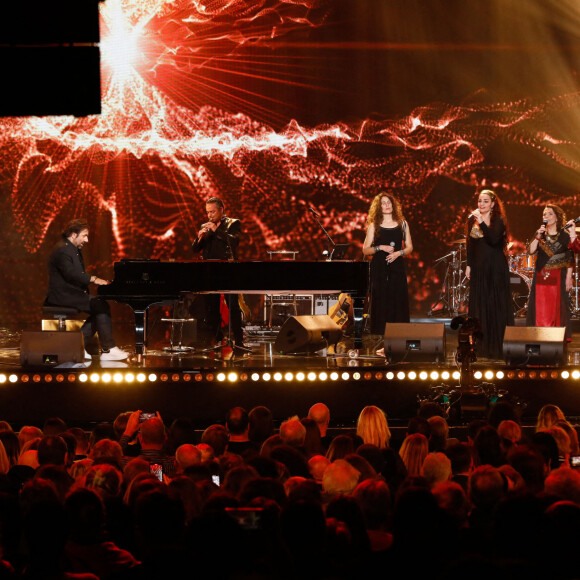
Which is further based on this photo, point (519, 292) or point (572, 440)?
point (519, 292)

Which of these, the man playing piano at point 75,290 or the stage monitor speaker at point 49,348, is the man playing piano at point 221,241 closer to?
the man playing piano at point 75,290

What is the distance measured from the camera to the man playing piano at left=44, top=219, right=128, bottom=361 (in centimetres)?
791

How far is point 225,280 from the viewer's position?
25.1ft

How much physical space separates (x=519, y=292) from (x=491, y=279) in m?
5.84

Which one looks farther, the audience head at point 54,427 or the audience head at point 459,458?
the audience head at point 54,427

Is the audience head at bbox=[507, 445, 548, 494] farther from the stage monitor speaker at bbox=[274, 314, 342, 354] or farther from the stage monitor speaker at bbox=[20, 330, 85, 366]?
the stage monitor speaker at bbox=[20, 330, 85, 366]

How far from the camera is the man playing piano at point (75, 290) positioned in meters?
7.91

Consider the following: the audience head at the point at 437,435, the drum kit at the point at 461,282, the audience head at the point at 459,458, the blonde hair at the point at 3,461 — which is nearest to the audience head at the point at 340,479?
the audience head at the point at 459,458

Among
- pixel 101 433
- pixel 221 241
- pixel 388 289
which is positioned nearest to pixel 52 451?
pixel 101 433

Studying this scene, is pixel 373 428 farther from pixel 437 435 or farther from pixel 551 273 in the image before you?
pixel 551 273

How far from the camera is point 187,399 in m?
6.91

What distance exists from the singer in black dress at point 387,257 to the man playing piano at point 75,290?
2707 millimetres

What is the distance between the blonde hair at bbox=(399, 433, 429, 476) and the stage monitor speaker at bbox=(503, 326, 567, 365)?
9.75ft

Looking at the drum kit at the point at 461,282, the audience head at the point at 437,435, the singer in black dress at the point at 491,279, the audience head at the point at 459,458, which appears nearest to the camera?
the audience head at the point at 459,458
